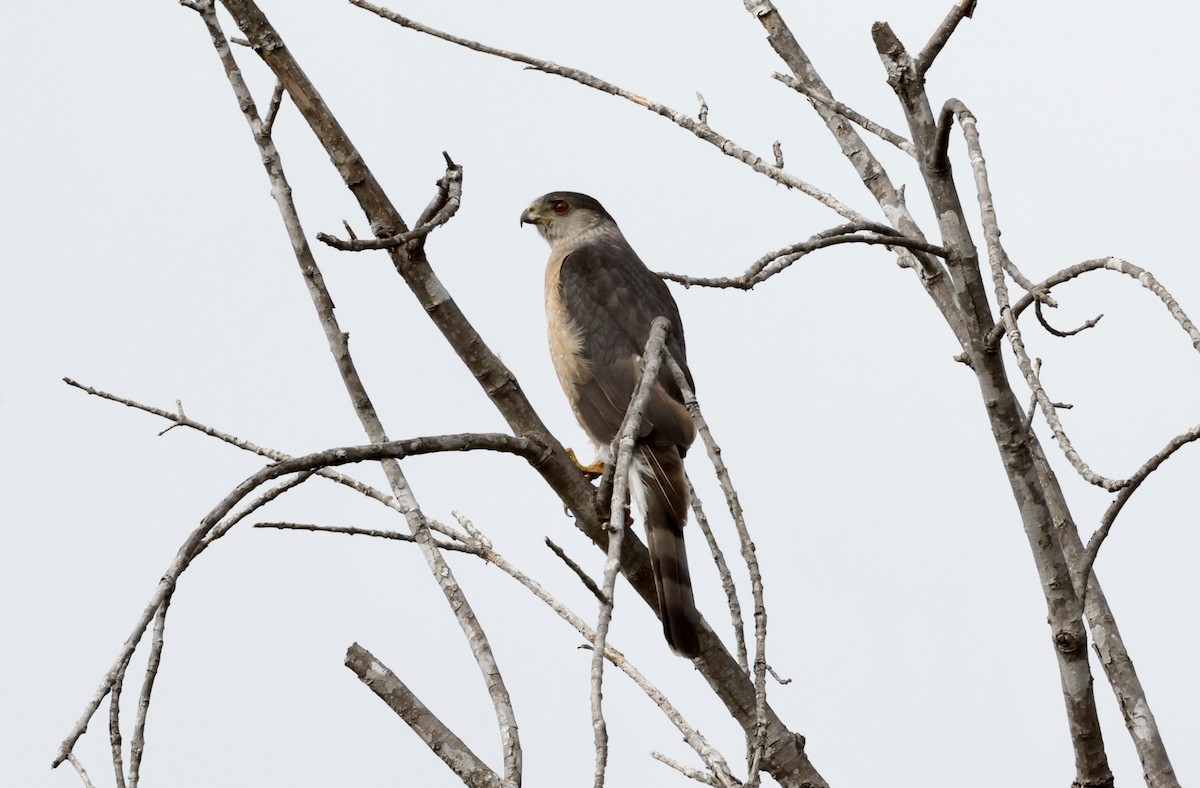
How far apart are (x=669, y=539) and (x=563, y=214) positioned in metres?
2.88

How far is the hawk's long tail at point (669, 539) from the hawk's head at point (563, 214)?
2.23 meters

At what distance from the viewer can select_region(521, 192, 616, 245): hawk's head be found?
670 centimetres

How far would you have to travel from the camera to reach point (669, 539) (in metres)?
4.24

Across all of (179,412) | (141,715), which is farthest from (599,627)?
(179,412)

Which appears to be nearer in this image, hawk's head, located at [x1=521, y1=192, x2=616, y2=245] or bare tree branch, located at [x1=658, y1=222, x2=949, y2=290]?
bare tree branch, located at [x1=658, y1=222, x2=949, y2=290]

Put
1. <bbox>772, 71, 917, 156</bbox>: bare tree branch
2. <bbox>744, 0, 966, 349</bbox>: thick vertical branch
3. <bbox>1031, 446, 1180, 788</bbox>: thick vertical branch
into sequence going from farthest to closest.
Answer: <bbox>744, 0, 966, 349</bbox>: thick vertical branch → <bbox>1031, 446, 1180, 788</bbox>: thick vertical branch → <bbox>772, 71, 917, 156</bbox>: bare tree branch

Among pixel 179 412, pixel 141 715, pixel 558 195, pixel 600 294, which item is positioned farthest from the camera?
pixel 558 195

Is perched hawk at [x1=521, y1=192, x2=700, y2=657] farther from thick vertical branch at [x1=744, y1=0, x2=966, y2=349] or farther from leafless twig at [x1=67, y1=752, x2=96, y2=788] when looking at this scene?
leafless twig at [x1=67, y1=752, x2=96, y2=788]

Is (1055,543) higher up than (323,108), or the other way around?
(323,108)

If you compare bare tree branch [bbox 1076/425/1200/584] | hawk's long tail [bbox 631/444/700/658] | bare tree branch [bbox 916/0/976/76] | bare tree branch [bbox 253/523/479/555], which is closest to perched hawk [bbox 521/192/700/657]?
hawk's long tail [bbox 631/444/700/658]

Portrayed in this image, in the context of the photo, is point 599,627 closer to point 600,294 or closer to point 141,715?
point 141,715

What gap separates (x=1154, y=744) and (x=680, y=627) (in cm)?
121

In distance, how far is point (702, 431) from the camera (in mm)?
2447

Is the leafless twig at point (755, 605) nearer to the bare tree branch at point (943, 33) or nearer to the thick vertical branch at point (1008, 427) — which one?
the thick vertical branch at point (1008, 427)
